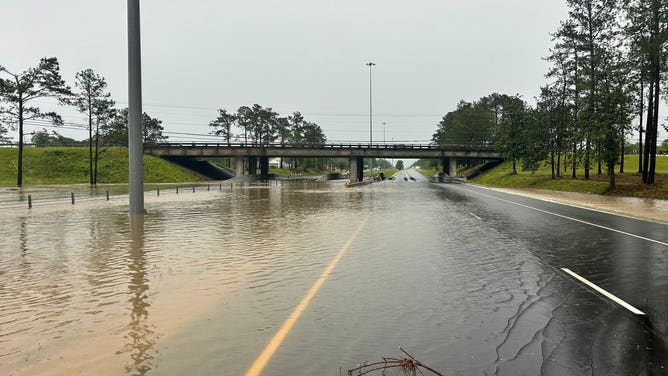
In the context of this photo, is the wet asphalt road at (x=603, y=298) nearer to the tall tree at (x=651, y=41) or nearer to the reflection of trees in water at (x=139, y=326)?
the reflection of trees in water at (x=139, y=326)

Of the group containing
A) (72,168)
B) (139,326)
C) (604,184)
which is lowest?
(139,326)

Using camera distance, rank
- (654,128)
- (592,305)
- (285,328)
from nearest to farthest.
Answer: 1. (285,328)
2. (592,305)
3. (654,128)

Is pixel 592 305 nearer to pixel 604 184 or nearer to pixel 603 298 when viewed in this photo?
pixel 603 298

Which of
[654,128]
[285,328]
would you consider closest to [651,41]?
[654,128]

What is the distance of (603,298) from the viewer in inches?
284

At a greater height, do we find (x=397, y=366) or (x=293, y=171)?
(x=293, y=171)

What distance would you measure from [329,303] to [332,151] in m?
75.3

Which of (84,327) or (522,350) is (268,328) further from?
(522,350)

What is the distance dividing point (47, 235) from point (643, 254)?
1635 centimetres

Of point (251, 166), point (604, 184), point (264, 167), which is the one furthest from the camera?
point (264, 167)

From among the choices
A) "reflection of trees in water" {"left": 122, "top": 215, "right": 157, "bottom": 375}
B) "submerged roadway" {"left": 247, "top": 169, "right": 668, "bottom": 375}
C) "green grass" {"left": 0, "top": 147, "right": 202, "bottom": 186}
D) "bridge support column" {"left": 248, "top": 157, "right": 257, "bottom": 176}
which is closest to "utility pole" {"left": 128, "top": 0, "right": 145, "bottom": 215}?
"reflection of trees in water" {"left": 122, "top": 215, "right": 157, "bottom": 375}

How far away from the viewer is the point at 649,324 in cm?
592

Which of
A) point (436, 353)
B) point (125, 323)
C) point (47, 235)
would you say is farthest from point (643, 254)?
point (47, 235)

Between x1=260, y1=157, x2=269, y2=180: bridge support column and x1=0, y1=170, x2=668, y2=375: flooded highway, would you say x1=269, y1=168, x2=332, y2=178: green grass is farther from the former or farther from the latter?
x1=0, y1=170, x2=668, y2=375: flooded highway
